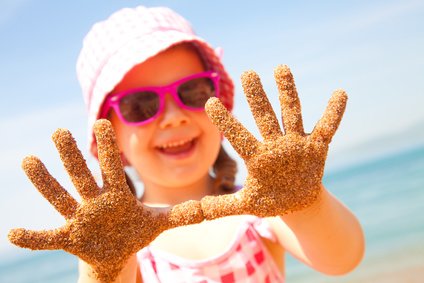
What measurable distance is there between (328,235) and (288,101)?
0.63 m

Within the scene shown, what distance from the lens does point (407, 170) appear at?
19.8 m

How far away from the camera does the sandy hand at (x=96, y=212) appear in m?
1.48

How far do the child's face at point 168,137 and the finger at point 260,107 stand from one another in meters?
0.85

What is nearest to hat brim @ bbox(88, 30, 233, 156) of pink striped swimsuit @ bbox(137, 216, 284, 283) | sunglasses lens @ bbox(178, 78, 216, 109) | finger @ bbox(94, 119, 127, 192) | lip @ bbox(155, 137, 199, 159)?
sunglasses lens @ bbox(178, 78, 216, 109)

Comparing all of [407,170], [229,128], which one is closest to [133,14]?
[229,128]

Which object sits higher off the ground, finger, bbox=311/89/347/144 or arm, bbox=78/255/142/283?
finger, bbox=311/89/347/144

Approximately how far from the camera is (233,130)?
58.5 inches

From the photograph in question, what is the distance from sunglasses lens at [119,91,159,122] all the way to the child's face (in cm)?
4

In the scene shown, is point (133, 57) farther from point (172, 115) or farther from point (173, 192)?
point (173, 192)

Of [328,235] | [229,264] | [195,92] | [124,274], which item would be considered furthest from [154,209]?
[195,92]

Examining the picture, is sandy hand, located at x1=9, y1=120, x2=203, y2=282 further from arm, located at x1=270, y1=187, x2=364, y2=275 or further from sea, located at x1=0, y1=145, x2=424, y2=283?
sea, located at x1=0, y1=145, x2=424, y2=283

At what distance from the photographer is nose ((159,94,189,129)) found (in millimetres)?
2330

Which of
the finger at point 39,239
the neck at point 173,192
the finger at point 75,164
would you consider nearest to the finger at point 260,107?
the finger at point 75,164

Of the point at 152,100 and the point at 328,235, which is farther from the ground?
the point at 152,100
